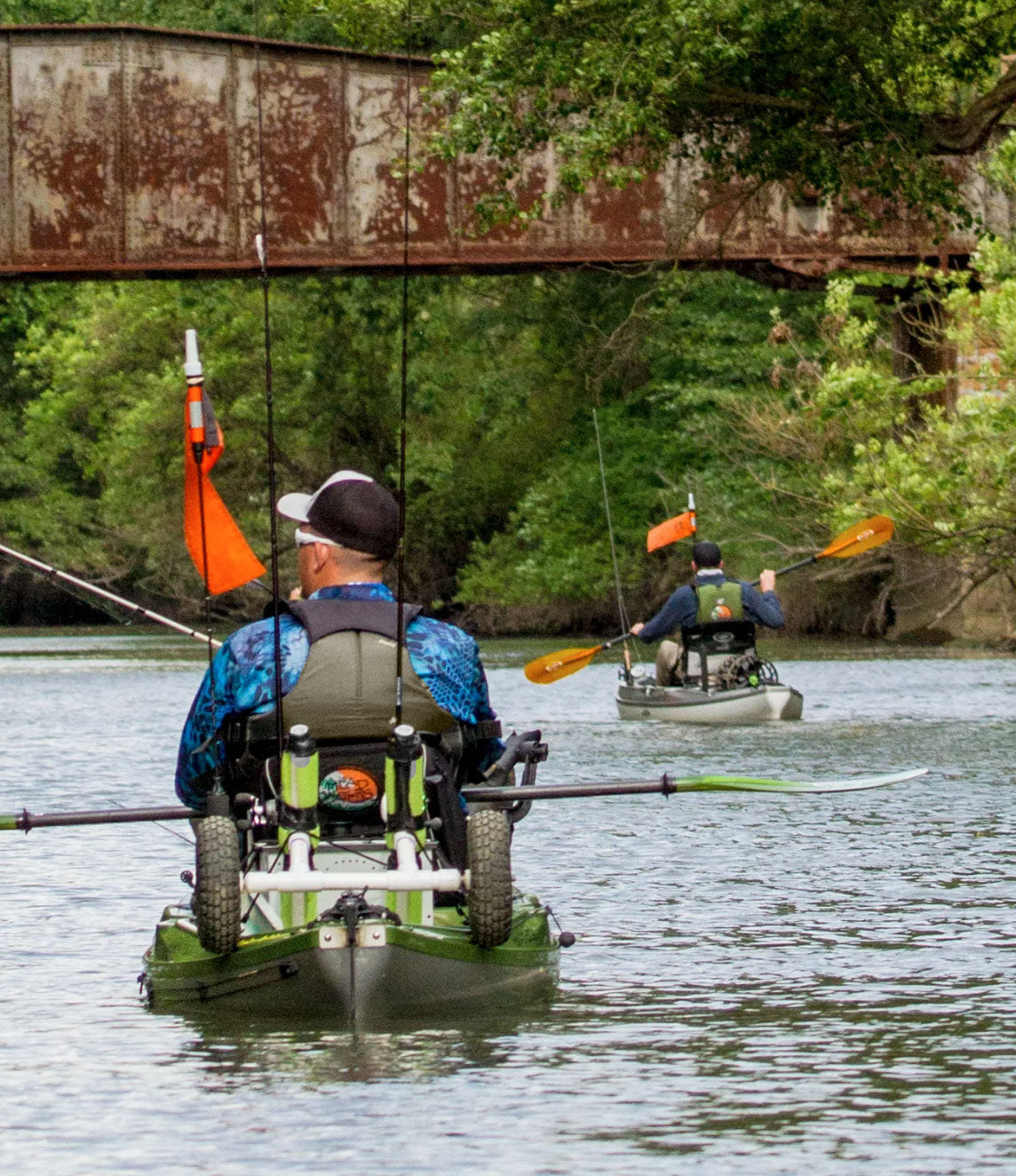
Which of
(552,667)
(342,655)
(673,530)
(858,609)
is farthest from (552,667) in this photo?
(858,609)

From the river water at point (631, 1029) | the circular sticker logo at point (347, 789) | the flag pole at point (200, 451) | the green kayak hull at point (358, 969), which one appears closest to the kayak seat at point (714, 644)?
the river water at point (631, 1029)

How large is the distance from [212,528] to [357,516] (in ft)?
3.44

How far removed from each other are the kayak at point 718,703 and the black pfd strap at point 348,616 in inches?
685

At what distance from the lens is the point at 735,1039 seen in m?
8.40

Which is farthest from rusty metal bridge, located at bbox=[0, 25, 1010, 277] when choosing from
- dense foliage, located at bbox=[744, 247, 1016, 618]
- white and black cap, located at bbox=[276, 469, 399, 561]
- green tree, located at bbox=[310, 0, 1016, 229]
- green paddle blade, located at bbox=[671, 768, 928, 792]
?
white and black cap, located at bbox=[276, 469, 399, 561]

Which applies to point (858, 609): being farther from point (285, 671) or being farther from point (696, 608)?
point (285, 671)

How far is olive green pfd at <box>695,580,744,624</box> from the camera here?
24.8m

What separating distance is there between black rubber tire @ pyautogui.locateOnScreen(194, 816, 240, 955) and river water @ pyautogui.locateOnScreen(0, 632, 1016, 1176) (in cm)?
38

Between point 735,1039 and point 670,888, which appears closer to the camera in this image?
point 735,1039

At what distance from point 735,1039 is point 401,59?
26.5 metres

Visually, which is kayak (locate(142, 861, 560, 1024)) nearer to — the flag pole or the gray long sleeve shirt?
→ the flag pole

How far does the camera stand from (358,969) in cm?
805

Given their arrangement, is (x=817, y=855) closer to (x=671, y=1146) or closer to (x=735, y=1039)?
(x=735, y=1039)

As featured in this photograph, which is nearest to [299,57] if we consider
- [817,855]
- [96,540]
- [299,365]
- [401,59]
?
[401,59]
